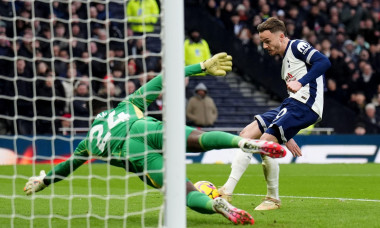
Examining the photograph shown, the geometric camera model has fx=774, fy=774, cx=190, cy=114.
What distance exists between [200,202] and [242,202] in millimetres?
2237

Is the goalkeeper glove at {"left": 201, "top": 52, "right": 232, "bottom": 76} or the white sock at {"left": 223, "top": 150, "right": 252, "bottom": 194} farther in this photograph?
the white sock at {"left": 223, "top": 150, "right": 252, "bottom": 194}

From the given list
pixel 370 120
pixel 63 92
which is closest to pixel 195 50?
pixel 63 92

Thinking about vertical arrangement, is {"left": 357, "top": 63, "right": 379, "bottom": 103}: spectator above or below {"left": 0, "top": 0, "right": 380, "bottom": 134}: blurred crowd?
below

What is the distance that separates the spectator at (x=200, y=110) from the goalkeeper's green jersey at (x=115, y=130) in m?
9.33

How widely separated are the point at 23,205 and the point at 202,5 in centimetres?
1292

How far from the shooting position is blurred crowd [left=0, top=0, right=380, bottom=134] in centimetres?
1319

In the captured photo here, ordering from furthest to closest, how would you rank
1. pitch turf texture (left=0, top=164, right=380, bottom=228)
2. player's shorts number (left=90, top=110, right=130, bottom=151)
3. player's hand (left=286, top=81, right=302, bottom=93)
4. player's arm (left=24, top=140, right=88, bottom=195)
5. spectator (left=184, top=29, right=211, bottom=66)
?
spectator (left=184, top=29, right=211, bottom=66) < player's hand (left=286, top=81, right=302, bottom=93) < player's arm (left=24, top=140, right=88, bottom=195) < player's shorts number (left=90, top=110, right=130, bottom=151) < pitch turf texture (left=0, top=164, right=380, bottom=228)

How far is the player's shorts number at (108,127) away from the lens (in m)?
6.59

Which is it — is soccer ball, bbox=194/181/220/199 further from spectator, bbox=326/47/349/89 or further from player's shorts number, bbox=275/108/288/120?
spectator, bbox=326/47/349/89

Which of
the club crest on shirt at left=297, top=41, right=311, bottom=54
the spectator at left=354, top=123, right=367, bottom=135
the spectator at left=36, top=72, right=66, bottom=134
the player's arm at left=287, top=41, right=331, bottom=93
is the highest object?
the club crest on shirt at left=297, top=41, right=311, bottom=54

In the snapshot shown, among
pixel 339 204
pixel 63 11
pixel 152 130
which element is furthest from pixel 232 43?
pixel 152 130

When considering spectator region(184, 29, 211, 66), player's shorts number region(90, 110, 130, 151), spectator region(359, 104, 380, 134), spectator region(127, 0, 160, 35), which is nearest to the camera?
player's shorts number region(90, 110, 130, 151)

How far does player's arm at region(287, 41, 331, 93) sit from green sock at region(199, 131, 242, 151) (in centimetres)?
153

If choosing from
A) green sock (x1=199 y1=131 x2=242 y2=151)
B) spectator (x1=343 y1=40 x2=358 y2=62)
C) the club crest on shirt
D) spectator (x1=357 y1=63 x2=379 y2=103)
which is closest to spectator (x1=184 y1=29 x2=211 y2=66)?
spectator (x1=357 y1=63 x2=379 y2=103)
